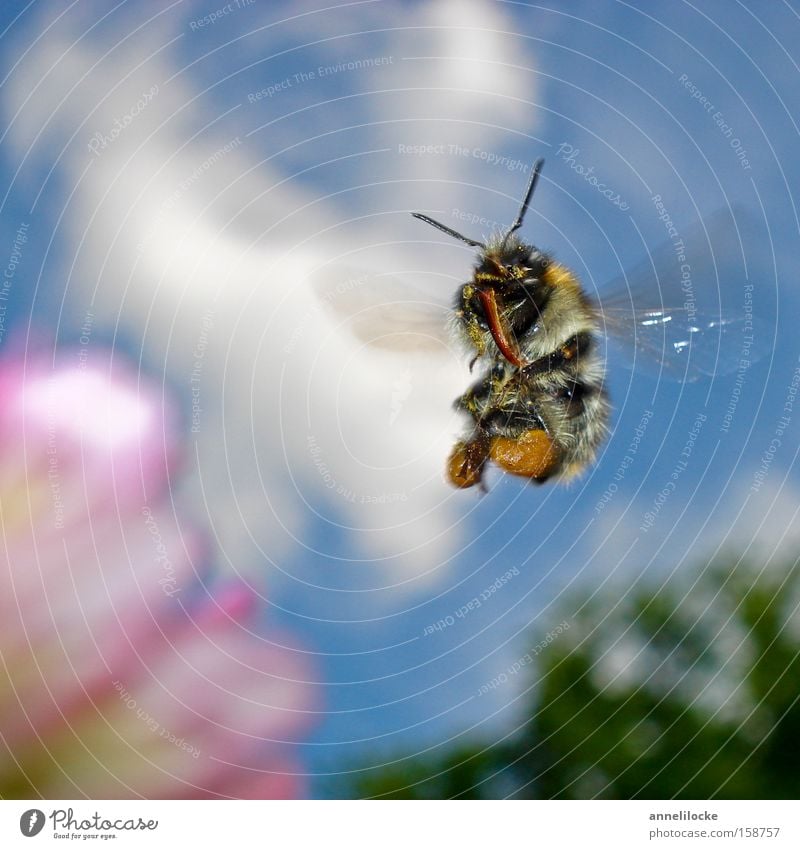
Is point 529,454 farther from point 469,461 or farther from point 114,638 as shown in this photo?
point 114,638

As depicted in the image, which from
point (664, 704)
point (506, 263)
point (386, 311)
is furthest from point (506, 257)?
point (664, 704)

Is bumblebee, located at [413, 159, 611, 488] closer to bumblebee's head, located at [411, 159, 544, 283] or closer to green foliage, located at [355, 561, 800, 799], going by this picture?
bumblebee's head, located at [411, 159, 544, 283]

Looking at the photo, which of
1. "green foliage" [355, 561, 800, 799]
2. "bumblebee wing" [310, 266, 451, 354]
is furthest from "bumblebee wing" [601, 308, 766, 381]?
"green foliage" [355, 561, 800, 799]

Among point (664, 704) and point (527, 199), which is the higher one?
→ point (527, 199)

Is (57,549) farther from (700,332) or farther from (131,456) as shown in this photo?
(700,332)
